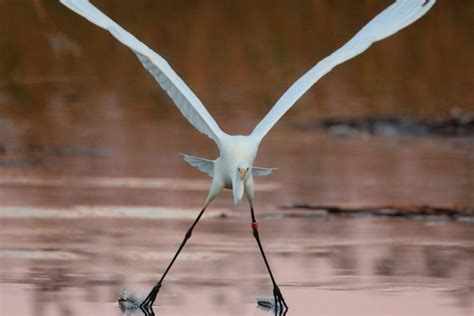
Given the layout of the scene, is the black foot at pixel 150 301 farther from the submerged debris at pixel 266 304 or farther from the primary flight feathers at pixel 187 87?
the primary flight feathers at pixel 187 87

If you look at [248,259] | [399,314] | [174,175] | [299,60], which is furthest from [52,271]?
[299,60]

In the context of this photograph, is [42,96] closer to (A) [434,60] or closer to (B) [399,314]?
(A) [434,60]

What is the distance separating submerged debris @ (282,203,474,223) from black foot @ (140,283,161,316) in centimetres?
360

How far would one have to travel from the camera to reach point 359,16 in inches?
1093

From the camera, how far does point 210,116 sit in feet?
34.8

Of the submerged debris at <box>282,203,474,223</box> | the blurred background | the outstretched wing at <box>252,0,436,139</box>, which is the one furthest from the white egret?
the submerged debris at <box>282,203,474,223</box>

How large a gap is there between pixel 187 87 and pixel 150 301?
54.3 inches

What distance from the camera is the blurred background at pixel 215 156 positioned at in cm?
1073

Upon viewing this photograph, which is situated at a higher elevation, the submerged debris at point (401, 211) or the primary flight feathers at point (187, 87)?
the submerged debris at point (401, 211)

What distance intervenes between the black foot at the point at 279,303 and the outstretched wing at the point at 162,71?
1.09 meters

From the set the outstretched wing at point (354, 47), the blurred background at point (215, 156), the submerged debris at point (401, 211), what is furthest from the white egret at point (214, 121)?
the submerged debris at point (401, 211)

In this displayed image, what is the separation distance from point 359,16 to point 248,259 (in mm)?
16508

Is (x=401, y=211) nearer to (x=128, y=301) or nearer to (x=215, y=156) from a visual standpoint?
(x=215, y=156)

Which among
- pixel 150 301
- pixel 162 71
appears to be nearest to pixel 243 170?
pixel 162 71
